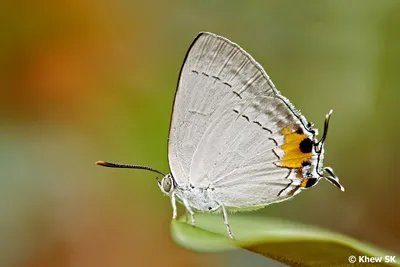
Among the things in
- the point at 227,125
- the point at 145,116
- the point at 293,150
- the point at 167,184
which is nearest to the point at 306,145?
the point at 293,150

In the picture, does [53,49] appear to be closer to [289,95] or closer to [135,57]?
[135,57]

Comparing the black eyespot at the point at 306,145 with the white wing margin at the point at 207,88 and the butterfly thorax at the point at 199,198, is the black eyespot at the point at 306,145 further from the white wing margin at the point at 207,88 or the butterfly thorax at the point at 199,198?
the butterfly thorax at the point at 199,198

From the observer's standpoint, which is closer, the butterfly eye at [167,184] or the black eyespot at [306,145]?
the black eyespot at [306,145]

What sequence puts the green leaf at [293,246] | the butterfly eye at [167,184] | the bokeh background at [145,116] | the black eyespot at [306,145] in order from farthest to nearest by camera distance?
the bokeh background at [145,116] → the butterfly eye at [167,184] → the black eyespot at [306,145] → the green leaf at [293,246]

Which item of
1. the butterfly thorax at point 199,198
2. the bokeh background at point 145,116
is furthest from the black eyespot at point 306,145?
the bokeh background at point 145,116

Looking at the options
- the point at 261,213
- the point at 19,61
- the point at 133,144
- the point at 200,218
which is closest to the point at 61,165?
the point at 133,144

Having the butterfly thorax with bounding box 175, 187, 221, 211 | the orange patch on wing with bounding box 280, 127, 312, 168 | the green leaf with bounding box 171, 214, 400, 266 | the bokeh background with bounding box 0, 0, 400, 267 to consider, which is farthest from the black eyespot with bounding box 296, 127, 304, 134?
the bokeh background with bounding box 0, 0, 400, 267

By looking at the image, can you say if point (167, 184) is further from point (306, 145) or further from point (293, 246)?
point (293, 246)

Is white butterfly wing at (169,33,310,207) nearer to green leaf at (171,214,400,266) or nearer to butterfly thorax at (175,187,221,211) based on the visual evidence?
butterfly thorax at (175,187,221,211)
